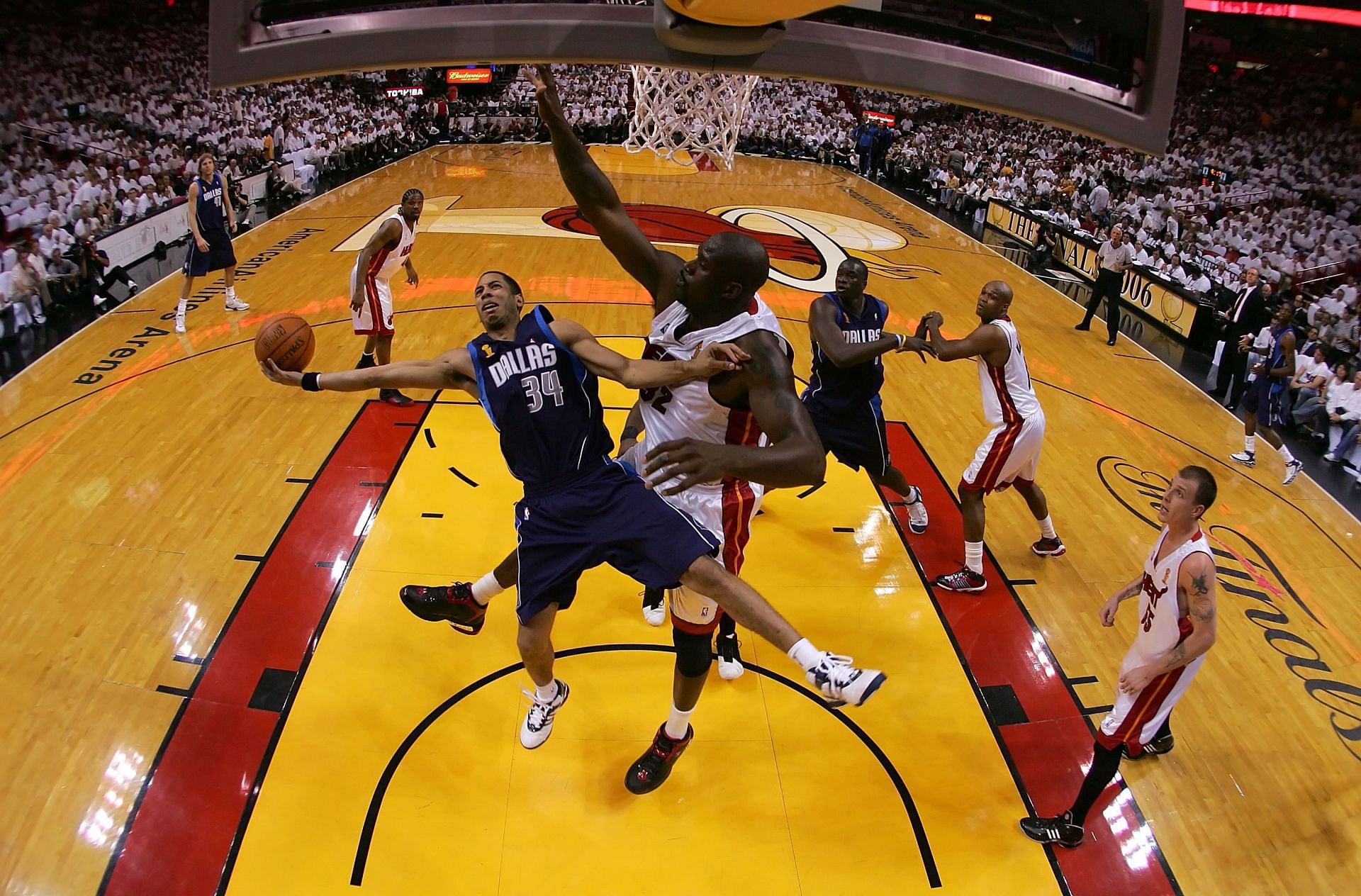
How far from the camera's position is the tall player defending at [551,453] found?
3.37 metres

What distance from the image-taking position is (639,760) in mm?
3805

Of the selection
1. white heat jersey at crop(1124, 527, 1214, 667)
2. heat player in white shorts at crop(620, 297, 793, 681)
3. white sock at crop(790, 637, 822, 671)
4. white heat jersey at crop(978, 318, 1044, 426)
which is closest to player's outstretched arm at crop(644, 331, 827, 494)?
heat player in white shorts at crop(620, 297, 793, 681)

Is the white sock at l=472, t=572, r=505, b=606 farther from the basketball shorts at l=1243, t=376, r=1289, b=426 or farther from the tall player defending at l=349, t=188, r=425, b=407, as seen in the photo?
the basketball shorts at l=1243, t=376, r=1289, b=426

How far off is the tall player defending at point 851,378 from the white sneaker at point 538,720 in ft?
7.62

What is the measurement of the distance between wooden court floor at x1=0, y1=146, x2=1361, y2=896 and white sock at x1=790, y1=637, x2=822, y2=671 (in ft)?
3.44

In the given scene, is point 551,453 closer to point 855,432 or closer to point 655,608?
point 655,608

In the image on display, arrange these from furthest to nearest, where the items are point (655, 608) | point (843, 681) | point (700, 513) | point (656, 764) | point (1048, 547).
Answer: point (1048, 547) → point (655, 608) → point (656, 764) → point (700, 513) → point (843, 681)

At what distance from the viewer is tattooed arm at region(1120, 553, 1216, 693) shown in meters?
3.27

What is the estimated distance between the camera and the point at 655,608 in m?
4.87

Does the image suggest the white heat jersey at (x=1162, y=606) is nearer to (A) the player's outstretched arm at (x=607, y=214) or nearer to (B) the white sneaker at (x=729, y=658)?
(B) the white sneaker at (x=729, y=658)

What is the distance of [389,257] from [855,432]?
3.97 metres

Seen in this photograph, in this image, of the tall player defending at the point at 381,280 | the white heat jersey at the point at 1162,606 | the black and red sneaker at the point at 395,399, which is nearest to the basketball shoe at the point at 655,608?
the white heat jersey at the point at 1162,606

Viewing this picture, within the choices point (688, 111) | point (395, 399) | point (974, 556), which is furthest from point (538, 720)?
point (395, 399)

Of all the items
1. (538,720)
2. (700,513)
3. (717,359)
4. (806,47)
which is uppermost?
(806,47)
